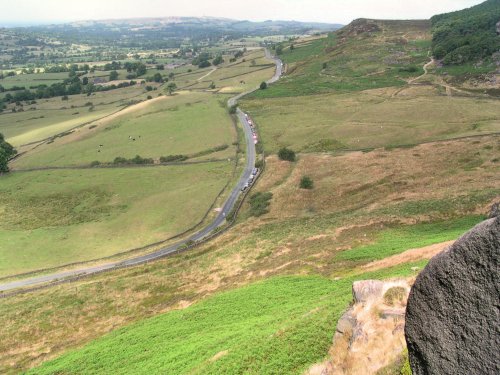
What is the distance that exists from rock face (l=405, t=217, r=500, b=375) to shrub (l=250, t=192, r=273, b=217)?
67984 millimetres

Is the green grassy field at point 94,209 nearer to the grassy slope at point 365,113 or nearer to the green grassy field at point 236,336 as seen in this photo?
the grassy slope at point 365,113

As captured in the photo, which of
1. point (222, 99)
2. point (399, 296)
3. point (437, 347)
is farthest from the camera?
point (222, 99)

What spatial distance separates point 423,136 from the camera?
109 meters

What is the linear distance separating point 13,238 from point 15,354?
51.3 m

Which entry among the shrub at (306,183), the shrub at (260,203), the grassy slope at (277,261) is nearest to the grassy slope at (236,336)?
the grassy slope at (277,261)

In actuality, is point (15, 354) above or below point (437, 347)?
below

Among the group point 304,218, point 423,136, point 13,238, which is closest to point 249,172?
point 304,218

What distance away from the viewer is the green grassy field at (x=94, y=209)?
8062 cm

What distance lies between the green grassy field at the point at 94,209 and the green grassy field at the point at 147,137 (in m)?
11.9

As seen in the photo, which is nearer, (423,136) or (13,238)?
(13,238)

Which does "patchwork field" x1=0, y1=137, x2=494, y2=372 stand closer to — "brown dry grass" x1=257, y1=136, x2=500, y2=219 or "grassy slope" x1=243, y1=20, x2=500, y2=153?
"brown dry grass" x1=257, y1=136, x2=500, y2=219

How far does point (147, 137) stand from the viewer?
147 meters

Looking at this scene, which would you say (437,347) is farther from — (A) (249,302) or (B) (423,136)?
(B) (423,136)

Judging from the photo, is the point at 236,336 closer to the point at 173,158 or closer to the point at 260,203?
the point at 260,203
